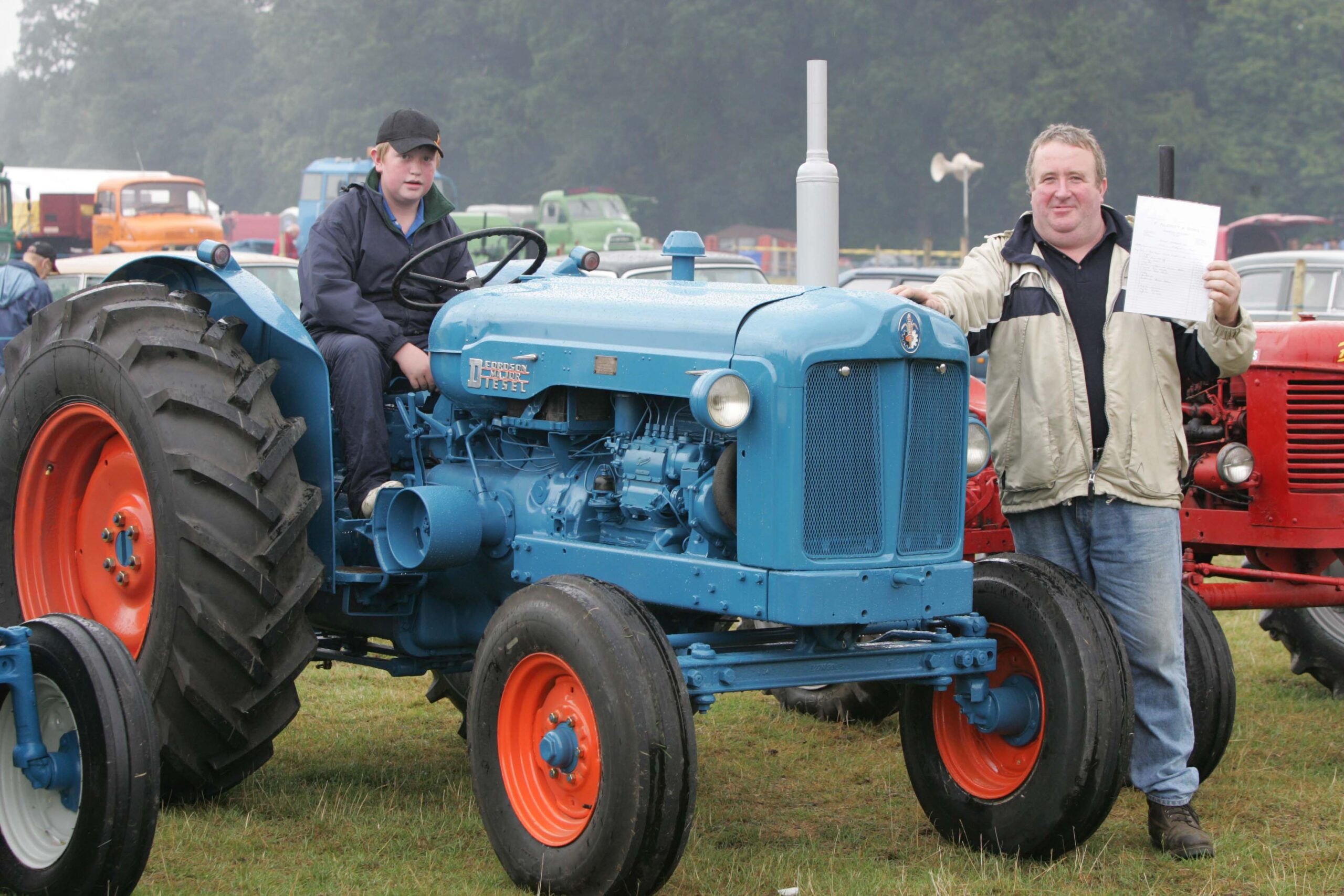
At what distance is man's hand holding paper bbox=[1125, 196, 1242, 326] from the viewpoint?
4.25 meters

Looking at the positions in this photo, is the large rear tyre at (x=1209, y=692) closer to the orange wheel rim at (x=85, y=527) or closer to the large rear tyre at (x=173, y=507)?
the large rear tyre at (x=173, y=507)

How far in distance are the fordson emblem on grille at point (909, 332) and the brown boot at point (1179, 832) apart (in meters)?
1.61

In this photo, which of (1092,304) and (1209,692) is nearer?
(1092,304)

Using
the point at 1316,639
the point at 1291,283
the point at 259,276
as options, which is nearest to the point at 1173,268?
the point at 1316,639

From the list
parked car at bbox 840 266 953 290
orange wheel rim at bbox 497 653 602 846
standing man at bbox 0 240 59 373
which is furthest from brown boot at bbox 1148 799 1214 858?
standing man at bbox 0 240 59 373

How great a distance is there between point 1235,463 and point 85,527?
161 inches

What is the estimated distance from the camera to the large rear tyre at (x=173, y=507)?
4.43 meters

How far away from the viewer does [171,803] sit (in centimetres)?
471

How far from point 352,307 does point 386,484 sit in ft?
2.19

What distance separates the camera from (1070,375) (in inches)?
176

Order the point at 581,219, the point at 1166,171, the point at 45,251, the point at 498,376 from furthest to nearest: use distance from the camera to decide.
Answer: the point at 581,219 → the point at 45,251 → the point at 1166,171 → the point at 498,376

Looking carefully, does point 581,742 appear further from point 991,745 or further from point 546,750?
point 991,745

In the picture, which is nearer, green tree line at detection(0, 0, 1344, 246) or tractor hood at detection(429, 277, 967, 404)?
tractor hood at detection(429, 277, 967, 404)

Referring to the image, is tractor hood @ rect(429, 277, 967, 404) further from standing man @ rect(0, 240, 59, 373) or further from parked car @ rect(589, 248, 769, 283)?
standing man @ rect(0, 240, 59, 373)
